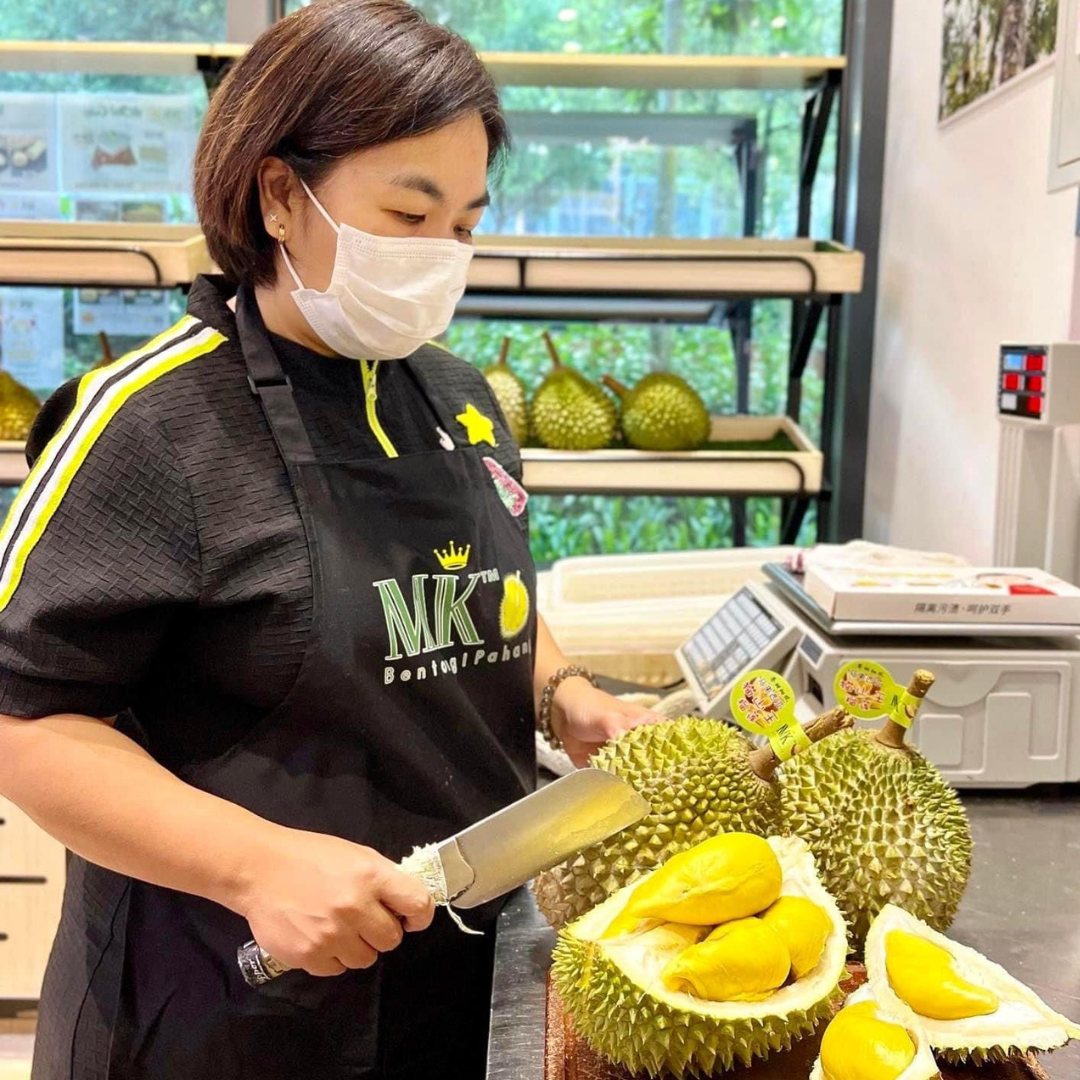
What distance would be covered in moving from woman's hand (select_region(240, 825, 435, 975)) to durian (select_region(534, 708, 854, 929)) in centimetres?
17

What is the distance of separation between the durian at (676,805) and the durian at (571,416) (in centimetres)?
154

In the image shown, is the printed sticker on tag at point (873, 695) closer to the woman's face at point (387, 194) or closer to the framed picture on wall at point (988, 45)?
the woman's face at point (387, 194)

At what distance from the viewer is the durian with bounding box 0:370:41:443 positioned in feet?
7.97

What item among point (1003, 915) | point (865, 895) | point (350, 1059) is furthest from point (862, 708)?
point (350, 1059)

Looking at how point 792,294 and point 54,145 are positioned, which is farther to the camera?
point 54,145

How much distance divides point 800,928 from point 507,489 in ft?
1.89

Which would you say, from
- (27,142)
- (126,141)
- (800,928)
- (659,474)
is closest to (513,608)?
(800,928)

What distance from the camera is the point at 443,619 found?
1089 millimetres

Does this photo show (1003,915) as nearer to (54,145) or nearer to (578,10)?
(578,10)

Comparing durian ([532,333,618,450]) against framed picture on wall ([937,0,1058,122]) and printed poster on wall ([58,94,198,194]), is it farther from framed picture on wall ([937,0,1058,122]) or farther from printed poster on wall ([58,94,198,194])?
printed poster on wall ([58,94,198,194])

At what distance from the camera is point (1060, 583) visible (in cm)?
143

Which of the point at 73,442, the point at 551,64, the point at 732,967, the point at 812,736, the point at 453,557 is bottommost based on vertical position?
the point at 732,967

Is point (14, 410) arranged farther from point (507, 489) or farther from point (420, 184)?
point (420, 184)

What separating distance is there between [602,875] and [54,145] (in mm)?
2765
